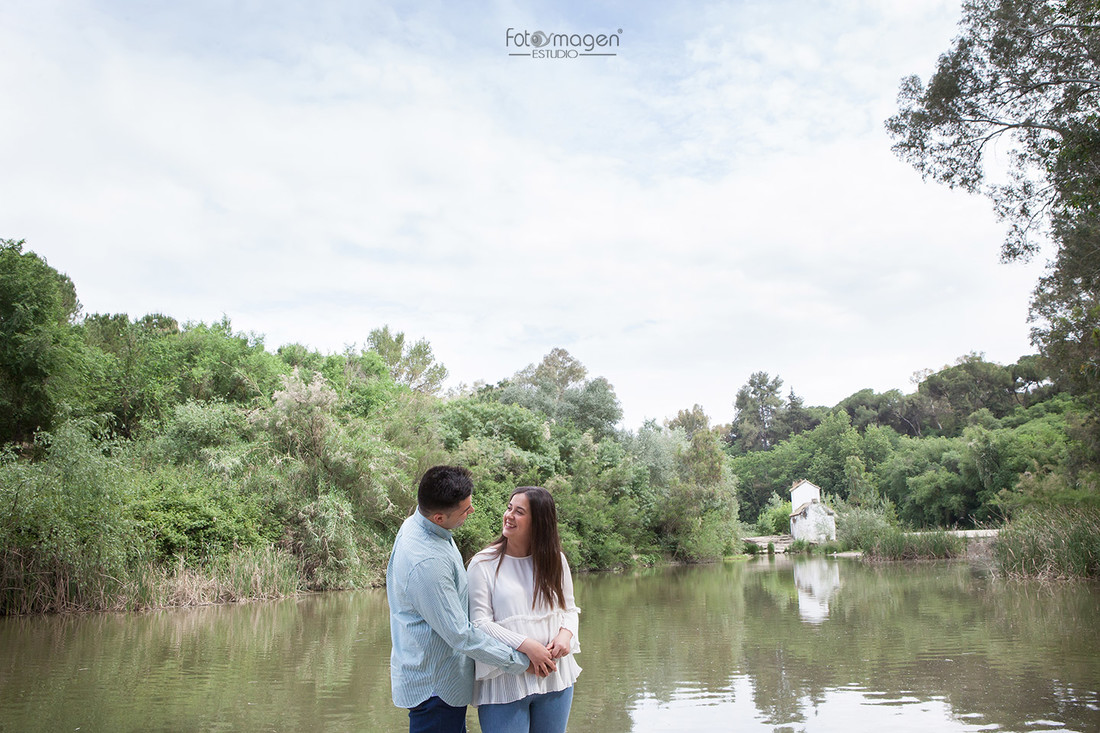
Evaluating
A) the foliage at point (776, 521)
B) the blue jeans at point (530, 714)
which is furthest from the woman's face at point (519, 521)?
the foliage at point (776, 521)

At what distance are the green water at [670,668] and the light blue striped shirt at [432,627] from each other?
10.1 ft

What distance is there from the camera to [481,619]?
118 inches

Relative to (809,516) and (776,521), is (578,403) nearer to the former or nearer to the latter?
(809,516)

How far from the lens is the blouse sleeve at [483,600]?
2.96 metres

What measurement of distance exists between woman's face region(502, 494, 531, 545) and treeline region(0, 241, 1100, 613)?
1294 centimetres

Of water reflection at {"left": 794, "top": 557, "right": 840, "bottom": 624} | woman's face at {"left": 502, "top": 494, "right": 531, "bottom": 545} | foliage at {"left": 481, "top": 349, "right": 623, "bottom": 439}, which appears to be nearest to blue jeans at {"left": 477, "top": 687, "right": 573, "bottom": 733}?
woman's face at {"left": 502, "top": 494, "right": 531, "bottom": 545}

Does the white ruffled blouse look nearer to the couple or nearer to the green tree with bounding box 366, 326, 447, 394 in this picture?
the couple

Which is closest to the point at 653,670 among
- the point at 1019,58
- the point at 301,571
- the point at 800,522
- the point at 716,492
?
the point at 1019,58

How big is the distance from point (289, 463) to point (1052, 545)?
1724cm

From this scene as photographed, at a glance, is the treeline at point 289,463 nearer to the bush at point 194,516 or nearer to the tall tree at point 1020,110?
the bush at point 194,516

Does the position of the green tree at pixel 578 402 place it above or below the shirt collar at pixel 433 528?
above

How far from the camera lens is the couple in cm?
290

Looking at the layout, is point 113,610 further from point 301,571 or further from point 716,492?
point 716,492

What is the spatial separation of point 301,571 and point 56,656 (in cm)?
1045
